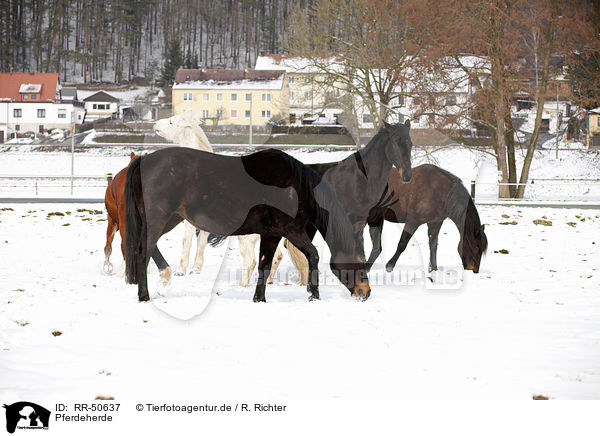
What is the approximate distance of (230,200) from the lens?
19.1 ft

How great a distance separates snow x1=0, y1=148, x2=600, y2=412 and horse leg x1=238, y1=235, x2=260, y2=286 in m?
0.13

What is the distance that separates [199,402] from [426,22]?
21442 millimetres

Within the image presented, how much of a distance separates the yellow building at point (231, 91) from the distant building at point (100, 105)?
14111mm

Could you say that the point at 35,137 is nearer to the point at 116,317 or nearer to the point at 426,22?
the point at 426,22

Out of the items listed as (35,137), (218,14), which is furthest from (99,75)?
(35,137)

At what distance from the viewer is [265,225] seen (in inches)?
233

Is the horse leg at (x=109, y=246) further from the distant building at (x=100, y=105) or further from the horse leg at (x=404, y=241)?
the distant building at (x=100, y=105)

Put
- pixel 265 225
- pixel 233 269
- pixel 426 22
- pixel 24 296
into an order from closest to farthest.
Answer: pixel 265 225 < pixel 24 296 < pixel 233 269 < pixel 426 22

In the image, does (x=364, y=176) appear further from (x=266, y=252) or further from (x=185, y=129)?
(x=185, y=129)

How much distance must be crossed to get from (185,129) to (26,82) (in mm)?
75931

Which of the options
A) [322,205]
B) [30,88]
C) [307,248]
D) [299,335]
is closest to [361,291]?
[307,248]

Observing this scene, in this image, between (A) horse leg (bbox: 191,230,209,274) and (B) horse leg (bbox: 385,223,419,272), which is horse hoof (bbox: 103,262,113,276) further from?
(B) horse leg (bbox: 385,223,419,272)

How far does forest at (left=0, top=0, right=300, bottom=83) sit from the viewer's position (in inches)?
3888

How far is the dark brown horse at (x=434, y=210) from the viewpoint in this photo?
8.21 m
